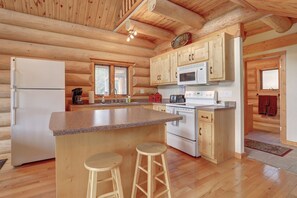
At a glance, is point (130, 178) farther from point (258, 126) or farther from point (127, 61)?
point (258, 126)

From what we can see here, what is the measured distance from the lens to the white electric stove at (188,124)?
2.89 m

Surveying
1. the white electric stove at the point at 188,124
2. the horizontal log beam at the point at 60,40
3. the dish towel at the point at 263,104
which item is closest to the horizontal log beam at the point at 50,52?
the horizontal log beam at the point at 60,40

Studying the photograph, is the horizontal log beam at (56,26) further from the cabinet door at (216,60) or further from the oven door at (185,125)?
the oven door at (185,125)

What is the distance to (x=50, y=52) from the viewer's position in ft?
11.0

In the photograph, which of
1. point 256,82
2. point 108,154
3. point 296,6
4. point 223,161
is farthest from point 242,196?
point 256,82

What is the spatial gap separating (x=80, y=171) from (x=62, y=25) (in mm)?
3233

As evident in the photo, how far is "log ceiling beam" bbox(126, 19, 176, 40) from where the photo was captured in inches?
140

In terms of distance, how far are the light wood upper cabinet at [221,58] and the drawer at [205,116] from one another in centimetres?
66

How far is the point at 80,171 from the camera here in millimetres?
1525

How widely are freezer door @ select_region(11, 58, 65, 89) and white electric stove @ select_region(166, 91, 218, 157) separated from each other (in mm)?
2271

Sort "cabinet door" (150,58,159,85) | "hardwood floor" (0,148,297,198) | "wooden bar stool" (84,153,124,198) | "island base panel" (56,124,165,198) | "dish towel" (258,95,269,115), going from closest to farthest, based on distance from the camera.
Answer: "wooden bar stool" (84,153,124,198) → "island base panel" (56,124,165,198) → "hardwood floor" (0,148,297,198) → "cabinet door" (150,58,159,85) → "dish towel" (258,95,269,115)

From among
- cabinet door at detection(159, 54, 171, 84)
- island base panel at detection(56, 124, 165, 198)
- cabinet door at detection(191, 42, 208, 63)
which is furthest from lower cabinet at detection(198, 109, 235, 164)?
cabinet door at detection(159, 54, 171, 84)

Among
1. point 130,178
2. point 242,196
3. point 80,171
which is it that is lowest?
point 242,196

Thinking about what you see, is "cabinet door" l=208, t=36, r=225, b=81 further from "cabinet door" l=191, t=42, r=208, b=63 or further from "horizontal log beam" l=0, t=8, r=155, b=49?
"horizontal log beam" l=0, t=8, r=155, b=49
